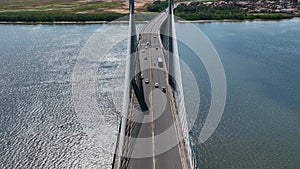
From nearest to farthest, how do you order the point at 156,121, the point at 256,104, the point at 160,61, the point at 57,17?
the point at 156,121, the point at 256,104, the point at 160,61, the point at 57,17

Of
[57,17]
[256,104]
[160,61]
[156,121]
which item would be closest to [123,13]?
[57,17]

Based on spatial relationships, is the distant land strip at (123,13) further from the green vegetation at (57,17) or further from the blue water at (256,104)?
the blue water at (256,104)

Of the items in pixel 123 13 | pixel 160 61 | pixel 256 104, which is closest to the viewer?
pixel 256 104

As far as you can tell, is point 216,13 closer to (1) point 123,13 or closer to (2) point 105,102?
(1) point 123,13

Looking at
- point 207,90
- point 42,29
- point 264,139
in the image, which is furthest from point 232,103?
point 42,29

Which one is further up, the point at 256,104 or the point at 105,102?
the point at 105,102

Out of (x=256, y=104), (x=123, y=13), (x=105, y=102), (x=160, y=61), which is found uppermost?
(x=123, y=13)
